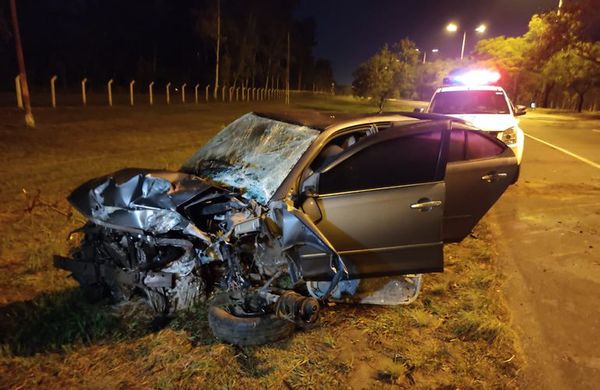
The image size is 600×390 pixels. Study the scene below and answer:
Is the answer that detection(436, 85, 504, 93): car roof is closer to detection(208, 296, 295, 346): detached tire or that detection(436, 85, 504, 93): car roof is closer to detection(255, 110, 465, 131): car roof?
detection(255, 110, 465, 131): car roof

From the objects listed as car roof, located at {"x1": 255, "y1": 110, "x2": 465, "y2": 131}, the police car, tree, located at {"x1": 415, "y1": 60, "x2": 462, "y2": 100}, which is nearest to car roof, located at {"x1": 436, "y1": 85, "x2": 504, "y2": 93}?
the police car

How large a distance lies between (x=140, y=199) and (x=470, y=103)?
807cm

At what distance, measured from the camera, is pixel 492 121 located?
863cm

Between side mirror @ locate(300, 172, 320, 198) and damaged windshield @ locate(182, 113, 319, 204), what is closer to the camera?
side mirror @ locate(300, 172, 320, 198)

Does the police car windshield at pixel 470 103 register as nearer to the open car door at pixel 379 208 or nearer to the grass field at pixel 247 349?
the grass field at pixel 247 349

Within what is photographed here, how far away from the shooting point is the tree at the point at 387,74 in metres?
30.8

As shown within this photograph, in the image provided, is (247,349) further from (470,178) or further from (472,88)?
(472,88)

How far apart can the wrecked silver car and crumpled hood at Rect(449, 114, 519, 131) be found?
4528 mm

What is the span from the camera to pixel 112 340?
3.65 m

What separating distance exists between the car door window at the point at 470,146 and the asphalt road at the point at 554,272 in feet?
4.05

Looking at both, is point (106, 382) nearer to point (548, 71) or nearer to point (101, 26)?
point (548, 71)

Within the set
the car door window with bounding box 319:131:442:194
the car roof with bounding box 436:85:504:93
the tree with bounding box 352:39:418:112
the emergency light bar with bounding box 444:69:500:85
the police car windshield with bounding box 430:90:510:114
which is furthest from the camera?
the tree with bounding box 352:39:418:112

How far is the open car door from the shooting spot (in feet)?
12.0

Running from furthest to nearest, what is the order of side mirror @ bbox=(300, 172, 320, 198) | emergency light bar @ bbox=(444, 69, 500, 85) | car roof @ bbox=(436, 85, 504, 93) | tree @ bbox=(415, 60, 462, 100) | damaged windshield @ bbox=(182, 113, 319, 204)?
tree @ bbox=(415, 60, 462, 100) → emergency light bar @ bbox=(444, 69, 500, 85) → car roof @ bbox=(436, 85, 504, 93) → damaged windshield @ bbox=(182, 113, 319, 204) → side mirror @ bbox=(300, 172, 320, 198)
